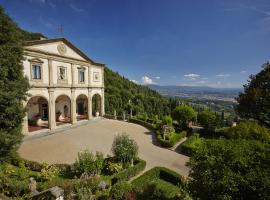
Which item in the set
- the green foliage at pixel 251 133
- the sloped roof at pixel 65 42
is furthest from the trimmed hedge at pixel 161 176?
the sloped roof at pixel 65 42

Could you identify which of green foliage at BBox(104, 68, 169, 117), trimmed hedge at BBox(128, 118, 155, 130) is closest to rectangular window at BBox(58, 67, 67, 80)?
trimmed hedge at BBox(128, 118, 155, 130)

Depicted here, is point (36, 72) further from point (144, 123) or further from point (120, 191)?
point (120, 191)

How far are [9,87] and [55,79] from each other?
37.1ft

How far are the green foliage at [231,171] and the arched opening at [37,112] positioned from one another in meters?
21.1

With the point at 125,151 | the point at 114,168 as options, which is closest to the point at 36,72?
the point at 125,151

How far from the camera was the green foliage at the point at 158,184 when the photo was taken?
863 cm

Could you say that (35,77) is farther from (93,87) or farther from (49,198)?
(49,198)

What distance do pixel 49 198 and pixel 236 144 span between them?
27.9 ft

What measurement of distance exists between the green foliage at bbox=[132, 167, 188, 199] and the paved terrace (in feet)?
4.73

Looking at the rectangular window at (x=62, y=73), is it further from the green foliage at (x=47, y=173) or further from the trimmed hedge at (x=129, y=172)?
the trimmed hedge at (x=129, y=172)

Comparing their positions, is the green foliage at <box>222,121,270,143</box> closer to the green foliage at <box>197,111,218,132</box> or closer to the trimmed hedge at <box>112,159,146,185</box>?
the trimmed hedge at <box>112,159,146,185</box>

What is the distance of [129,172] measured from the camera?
466 inches

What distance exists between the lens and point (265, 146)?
22.7 ft

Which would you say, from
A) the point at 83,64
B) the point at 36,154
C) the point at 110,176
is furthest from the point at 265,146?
the point at 83,64
